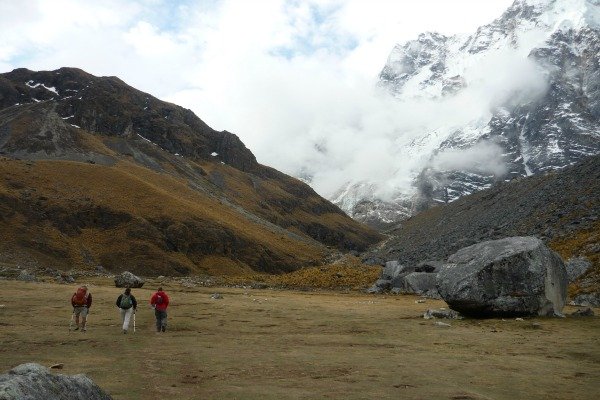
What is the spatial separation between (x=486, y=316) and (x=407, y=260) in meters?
56.9

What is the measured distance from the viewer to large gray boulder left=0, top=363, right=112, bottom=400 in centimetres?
800

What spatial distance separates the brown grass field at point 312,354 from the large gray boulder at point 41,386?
13.4 feet

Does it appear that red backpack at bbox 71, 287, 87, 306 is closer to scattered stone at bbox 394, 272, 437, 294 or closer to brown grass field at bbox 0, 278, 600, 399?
brown grass field at bbox 0, 278, 600, 399

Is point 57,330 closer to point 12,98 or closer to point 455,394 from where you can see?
point 455,394

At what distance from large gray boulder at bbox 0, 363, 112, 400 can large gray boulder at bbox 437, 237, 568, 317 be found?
89.5ft

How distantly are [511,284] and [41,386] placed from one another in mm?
29839

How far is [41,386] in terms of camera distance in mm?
8648

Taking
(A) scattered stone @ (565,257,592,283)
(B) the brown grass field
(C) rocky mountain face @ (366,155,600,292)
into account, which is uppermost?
(C) rocky mountain face @ (366,155,600,292)

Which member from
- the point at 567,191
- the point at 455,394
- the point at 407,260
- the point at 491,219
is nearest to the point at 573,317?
the point at 455,394

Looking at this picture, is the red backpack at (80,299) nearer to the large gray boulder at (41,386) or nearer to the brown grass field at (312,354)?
the brown grass field at (312,354)

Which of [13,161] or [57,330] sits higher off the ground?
[13,161]

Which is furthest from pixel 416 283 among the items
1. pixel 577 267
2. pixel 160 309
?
pixel 160 309

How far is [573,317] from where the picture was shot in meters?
31.8

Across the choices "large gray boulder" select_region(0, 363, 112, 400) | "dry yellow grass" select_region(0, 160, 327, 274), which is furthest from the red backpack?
"dry yellow grass" select_region(0, 160, 327, 274)
